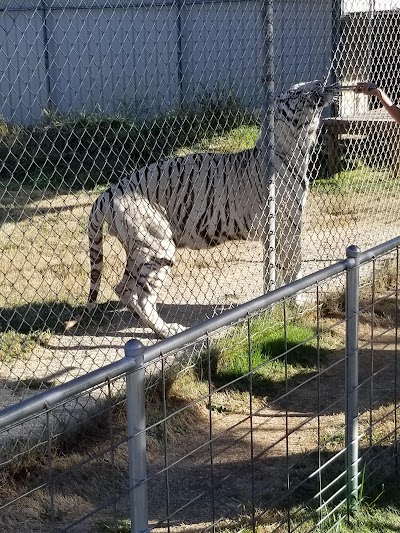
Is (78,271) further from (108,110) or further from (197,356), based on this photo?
(108,110)

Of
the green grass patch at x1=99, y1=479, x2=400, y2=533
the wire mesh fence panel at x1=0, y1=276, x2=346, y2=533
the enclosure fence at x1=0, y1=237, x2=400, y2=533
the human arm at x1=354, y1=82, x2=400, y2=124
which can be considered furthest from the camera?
the human arm at x1=354, y1=82, x2=400, y2=124

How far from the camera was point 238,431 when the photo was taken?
5539 millimetres

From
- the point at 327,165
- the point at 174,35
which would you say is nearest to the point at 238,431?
the point at 327,165

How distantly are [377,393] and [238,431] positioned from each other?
3.48ft

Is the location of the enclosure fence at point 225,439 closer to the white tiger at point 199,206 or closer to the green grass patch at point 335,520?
the green grass patch at point 335,520

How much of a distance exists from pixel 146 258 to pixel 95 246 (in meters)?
0.45

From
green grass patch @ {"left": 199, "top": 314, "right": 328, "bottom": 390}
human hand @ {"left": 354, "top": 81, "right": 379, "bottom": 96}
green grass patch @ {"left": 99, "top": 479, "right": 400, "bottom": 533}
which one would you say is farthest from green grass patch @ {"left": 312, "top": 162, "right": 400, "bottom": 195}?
green grass patch @ {"left": 99, "top": 479, "right": 400, "bottom": 533}

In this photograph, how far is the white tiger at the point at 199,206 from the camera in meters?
6.48

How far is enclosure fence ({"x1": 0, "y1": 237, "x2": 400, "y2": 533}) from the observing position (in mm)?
3219

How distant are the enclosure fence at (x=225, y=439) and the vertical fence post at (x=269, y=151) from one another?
0.38 m

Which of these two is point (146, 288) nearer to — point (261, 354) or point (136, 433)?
point (261, 354)

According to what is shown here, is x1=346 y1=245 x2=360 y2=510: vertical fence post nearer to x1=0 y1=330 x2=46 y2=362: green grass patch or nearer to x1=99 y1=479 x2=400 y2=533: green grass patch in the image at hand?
x1=99 y1=479 x2=400 y2=533: green grass patch

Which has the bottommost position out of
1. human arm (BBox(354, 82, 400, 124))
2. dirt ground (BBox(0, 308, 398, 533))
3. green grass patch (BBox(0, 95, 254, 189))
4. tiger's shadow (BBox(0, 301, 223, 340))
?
dirt ground (BBox(0, 308, 398, 533))

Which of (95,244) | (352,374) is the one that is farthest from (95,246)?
(352,374)
